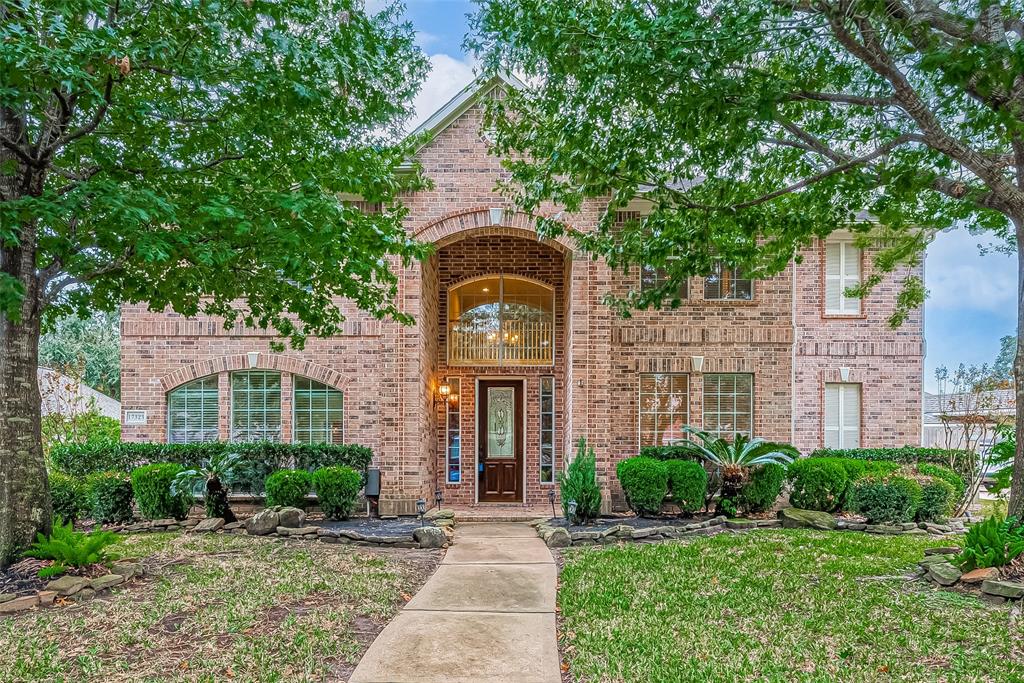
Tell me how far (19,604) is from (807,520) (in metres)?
9.19

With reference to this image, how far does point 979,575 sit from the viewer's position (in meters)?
5.35

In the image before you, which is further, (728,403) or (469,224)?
(728,403)

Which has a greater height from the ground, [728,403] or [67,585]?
[728,403]

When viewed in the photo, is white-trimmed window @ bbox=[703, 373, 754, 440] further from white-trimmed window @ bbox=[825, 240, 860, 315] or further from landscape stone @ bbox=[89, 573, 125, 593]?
landscape stone @ bbox=[89, 573, 125, 593]

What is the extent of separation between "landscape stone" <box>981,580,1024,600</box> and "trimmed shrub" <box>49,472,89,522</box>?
413 inches

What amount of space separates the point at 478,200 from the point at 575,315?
2580 millimetres

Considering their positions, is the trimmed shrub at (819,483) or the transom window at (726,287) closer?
the trimmed shrub at (819,483)

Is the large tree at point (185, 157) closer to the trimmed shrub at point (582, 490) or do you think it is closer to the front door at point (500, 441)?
the trimmed shrub at point (582, 490)

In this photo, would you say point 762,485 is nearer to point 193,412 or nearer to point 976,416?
point 976,416

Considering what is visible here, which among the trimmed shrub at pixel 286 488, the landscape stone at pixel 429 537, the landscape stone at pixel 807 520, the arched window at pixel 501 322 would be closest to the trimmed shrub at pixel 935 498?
the landscape stone at pixel 807 520

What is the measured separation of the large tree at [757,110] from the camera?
5.07 m

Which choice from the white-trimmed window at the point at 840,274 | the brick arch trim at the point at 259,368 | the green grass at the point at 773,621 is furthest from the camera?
the white-trimmed window at the point at 840,274

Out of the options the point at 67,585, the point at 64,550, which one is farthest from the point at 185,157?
the point at 67,585

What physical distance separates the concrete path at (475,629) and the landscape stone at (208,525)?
11.2 ft
